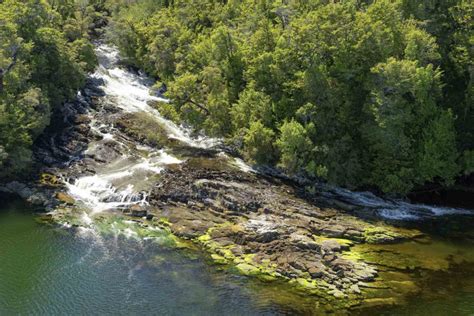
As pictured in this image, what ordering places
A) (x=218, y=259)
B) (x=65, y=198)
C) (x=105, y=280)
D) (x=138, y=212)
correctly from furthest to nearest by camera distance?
1. (x=65, y=198)
2. (x=138, y=212)
3. (x=218, y=259)
4. (x=105, y=280)

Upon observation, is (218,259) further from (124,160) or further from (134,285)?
(124,160)

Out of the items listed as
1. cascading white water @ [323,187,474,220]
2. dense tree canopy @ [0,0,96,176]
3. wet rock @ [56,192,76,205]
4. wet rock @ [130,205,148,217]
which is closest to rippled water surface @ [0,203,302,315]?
wet rock @ [130,205,148,217]

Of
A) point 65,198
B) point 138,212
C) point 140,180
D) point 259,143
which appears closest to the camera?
point 138,212

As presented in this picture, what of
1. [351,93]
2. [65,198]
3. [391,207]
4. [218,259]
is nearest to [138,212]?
[65,198]

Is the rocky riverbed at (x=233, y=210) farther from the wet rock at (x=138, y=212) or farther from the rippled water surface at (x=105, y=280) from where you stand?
the rippled water surface at (x=105, y=280)

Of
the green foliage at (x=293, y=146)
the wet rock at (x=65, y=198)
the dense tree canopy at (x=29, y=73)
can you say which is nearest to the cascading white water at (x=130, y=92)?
the dense tree canopy at (x=29, y=73)

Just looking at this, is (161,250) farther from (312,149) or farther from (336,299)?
(312,149)

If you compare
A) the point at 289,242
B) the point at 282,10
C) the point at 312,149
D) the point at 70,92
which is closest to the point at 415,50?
the point at 312,149
